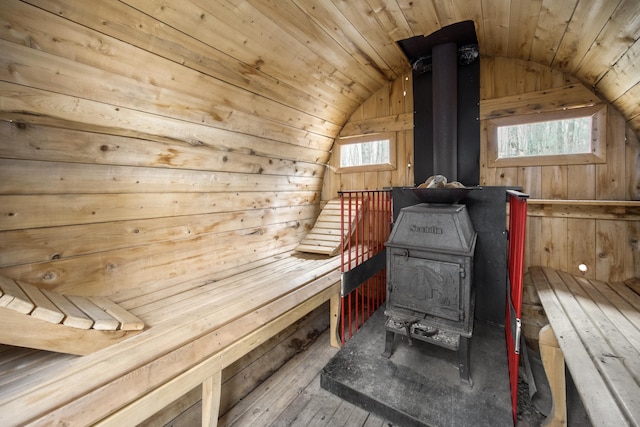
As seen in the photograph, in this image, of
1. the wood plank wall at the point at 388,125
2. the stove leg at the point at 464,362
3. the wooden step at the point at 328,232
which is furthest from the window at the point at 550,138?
the stove leg at the point at 464,362

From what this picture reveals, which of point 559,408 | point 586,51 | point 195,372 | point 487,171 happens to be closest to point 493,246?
point 487,171

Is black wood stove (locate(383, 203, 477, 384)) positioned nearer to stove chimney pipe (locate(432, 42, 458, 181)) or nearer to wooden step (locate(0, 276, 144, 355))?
stove chimney pipe (locate(432, 42, 458, 181))

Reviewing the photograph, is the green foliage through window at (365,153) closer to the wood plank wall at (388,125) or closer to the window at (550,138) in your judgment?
the wood plank wall at (388,125)

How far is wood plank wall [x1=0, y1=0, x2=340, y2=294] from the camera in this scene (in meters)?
1.29

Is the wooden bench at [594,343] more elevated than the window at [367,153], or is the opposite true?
the window at [367,153]

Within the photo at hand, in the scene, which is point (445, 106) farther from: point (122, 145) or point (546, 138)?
point (122, 145)

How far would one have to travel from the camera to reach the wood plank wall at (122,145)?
1.29 m

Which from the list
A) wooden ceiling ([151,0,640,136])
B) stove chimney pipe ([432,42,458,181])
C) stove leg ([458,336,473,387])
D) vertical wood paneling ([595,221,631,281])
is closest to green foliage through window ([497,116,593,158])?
wooden ceiling ([151,0,640,136])

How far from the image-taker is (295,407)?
6.04 feet

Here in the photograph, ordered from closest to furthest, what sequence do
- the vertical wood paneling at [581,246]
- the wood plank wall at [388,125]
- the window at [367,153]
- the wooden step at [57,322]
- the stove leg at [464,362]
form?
1. the wooden step at [57,322]
2. the stove leg at [464,362]
3. the vertical wood paneling at [581,246]
4. the wood plank wall at [388,125]
5. the window at [367,153]

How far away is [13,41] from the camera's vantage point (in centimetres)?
117

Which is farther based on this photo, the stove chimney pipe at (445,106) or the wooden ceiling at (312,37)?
the stove chimney pipe at (445,106)

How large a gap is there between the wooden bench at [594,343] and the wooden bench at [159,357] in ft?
4.82

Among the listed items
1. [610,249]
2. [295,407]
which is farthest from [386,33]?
[295,407]
